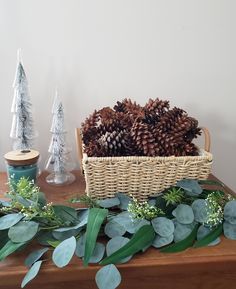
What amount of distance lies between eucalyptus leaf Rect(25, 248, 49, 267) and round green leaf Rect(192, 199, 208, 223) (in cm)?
30

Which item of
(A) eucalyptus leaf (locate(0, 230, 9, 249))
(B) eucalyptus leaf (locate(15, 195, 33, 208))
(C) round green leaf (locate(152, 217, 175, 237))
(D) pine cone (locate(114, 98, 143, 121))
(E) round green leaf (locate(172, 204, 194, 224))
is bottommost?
(A) eucalyptus leaf (locate(0, 230, 9, 249))

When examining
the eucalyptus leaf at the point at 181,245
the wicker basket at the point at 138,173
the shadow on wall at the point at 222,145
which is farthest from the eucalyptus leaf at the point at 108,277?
the shadow on wall at the point at 222,145

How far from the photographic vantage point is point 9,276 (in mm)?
433

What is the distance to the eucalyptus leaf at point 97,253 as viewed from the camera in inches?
17.7

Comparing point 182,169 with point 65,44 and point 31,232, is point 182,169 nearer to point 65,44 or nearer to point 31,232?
point 31,232

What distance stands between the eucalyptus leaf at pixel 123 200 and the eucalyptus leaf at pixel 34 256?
0.61 ft

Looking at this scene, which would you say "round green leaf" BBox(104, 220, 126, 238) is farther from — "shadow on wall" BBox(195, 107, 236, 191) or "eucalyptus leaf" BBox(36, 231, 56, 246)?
"shadow on wall" BBox(195, 107, 236, 191)

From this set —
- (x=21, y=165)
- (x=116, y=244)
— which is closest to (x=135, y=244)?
(x=116, y=244)

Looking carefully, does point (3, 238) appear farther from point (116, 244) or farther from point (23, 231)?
point (116, 244)

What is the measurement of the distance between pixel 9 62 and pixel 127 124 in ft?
1.48

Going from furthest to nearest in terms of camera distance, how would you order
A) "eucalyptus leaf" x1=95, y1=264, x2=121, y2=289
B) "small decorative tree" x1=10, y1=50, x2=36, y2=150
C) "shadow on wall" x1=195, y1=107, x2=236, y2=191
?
"shadow on wall" x1=195, y1=107, x2=236, y2=191 → "small decorative tree" x1=10, y1=50, x2=36, y2=150 → "eucalyptus leaf" x1=95, y1=264, x2=121, y2=289

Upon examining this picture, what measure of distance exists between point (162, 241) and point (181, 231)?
45 millimetres

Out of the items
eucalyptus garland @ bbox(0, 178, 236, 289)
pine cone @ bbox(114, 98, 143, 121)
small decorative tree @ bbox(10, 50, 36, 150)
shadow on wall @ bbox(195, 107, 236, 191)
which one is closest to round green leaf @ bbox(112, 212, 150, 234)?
eucalyptus garland @ bbox(0, 178, 236, 289)

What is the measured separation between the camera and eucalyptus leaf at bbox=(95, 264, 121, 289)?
16.2 inches
